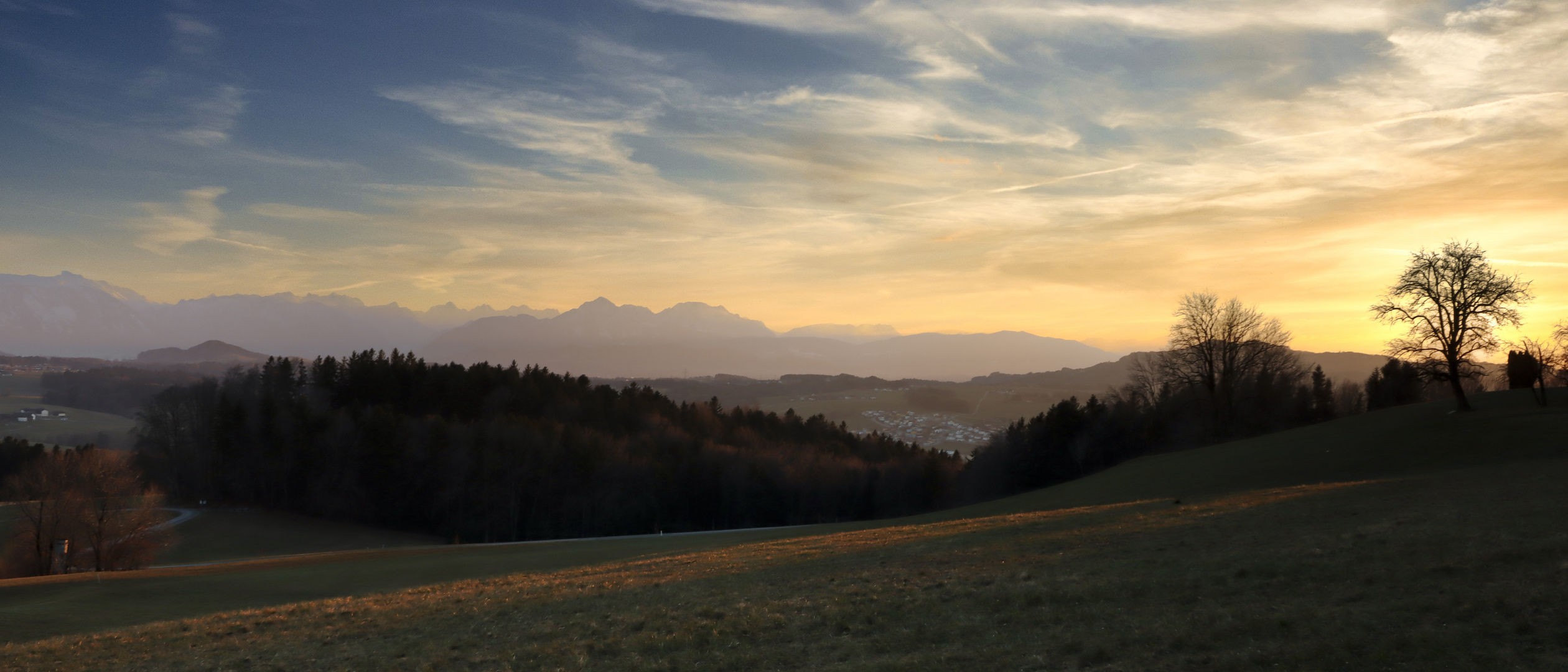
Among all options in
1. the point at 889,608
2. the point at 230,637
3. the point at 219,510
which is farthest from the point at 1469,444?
the point at 219,510

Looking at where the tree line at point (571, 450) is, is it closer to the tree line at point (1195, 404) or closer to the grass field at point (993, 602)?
the tree line at point (1195, 404)

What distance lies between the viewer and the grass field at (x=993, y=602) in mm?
9617

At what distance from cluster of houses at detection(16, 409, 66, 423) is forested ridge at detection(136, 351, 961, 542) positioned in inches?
3439

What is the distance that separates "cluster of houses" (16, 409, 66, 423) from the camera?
138 m

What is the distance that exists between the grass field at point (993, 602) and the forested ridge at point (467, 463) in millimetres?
43014

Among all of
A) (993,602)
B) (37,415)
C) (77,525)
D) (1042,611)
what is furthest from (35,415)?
(1042,611)

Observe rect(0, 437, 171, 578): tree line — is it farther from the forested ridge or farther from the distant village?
the distant village

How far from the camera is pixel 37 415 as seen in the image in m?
142

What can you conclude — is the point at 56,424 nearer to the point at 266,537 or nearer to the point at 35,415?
the point at 35,415

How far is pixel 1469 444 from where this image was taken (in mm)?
36969

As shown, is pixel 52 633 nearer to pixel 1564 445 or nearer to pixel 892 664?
pixel 892 664

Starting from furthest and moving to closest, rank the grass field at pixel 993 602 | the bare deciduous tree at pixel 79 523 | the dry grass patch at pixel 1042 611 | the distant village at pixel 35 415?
1. the distant village at pixel 35 415
2. the bare deciduous tree at pixel 79 523
3. the grass field at pixel 993 602
4. the dry grass patch at pixel 1042 611

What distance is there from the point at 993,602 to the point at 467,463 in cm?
6901

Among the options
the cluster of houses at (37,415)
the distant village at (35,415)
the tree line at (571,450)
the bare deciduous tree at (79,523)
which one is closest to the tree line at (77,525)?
the bare deciduous tree at (79,523)
